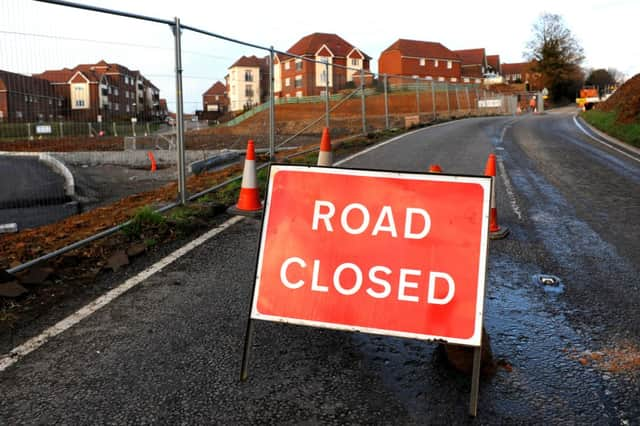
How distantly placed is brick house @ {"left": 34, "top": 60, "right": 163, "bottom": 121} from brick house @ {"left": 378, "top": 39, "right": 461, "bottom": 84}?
76778 mm

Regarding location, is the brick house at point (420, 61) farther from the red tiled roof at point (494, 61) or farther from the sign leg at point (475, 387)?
the sign leg at point (475, 387)

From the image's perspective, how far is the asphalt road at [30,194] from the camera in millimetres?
7453

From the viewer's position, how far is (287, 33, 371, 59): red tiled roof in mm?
80188

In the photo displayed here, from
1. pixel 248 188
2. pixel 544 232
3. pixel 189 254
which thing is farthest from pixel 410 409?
pixel 248 188

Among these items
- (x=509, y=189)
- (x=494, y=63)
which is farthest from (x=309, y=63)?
(x=509, y=189)

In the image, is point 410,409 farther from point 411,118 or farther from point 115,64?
point 411,118

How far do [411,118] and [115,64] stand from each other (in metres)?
19.9

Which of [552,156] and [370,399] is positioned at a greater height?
[552,156]

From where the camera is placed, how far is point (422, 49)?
8469 cm

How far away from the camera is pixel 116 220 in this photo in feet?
22.5

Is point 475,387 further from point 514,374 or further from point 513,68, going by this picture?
point 513,68

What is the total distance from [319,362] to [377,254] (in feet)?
2.36

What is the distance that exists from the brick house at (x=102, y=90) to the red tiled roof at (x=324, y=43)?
74323 millimetres

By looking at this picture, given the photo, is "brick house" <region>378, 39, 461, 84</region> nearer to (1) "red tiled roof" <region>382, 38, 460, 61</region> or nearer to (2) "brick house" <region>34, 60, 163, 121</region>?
(1) "red tiled roof" <region>382, 38, 460, 61</region>
